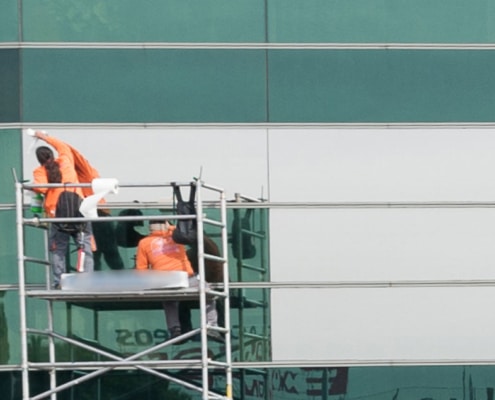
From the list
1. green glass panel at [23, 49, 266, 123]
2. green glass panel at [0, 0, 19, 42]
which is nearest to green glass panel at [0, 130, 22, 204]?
green glass panel at [23, 49, 266, 123]

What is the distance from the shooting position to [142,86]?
15672 mm

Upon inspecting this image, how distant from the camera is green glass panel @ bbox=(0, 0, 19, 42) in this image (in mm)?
15672

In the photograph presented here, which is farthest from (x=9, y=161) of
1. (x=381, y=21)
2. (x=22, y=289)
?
(x=381, y=21)

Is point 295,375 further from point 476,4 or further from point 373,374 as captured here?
point 476,4

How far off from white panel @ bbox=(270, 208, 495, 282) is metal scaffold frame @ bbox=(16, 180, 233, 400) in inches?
28.5

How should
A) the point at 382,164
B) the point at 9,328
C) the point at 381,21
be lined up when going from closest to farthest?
the point at 9,328, the point at 382,164, the point at 381,21

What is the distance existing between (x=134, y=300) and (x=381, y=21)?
341 centimetres

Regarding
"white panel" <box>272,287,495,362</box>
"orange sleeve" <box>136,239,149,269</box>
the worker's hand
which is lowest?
"white panel" <box>272,287,495,362</box>

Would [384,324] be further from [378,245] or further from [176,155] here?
[176,155]

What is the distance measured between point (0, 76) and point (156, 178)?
167 cm

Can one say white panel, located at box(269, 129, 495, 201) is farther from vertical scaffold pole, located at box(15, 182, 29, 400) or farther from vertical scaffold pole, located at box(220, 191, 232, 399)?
vertical scaffold pole, located at box(15, 182, 29, 400)

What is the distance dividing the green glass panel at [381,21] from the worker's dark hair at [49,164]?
240 centimetres

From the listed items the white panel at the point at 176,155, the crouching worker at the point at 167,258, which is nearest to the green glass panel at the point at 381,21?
the white panel at the point at 176,155

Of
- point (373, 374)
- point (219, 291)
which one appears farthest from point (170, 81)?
point (373, 374)
